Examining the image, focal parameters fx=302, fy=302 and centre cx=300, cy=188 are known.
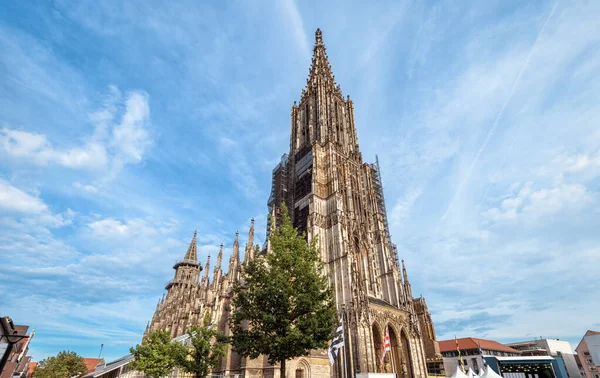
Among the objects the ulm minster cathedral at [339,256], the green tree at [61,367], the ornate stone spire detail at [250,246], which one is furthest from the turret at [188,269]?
the ornate stone spire detail at [250,246]

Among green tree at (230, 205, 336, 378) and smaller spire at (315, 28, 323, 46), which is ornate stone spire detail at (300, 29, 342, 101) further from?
green tree at (230, 205, 336, 378)

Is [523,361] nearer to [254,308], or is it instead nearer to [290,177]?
[254,308]

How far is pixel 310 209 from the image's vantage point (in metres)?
36.6

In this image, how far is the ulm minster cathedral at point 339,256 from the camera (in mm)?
26188

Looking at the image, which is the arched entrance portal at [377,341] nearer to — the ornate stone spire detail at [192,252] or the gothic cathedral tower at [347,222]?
the gothic cathedral tower at [347,222]

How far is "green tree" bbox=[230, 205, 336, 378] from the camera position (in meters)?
14.6

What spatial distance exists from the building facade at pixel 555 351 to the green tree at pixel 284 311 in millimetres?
82708

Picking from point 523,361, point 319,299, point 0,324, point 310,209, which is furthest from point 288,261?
point 523,361

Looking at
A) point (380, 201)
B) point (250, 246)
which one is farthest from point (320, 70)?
point (250, 246)

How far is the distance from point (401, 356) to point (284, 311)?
66.2 ft

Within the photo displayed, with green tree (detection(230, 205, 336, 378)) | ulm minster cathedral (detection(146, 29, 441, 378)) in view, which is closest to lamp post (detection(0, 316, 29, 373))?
green tree (detection(230, 205, 336, 378))

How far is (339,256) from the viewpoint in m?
32.0

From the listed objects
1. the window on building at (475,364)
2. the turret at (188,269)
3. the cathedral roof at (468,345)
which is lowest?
the window on building at (475,364)

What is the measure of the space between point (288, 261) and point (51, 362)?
64196 millimetres
